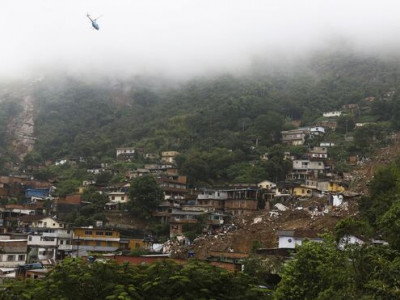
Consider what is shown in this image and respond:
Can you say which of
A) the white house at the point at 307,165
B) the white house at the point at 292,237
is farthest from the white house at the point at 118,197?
the white house at the point at 292,237

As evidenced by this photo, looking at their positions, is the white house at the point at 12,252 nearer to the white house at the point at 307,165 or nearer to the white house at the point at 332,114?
the white house at the point at 307,165

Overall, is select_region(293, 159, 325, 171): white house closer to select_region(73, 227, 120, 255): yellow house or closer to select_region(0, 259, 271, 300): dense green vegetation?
select_region(73, 227, 120, 255): yellow house

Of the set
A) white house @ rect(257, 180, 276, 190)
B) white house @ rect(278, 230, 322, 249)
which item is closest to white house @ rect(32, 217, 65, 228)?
white house @ rect(257, 180, 276, 190)

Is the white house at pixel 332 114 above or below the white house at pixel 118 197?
above

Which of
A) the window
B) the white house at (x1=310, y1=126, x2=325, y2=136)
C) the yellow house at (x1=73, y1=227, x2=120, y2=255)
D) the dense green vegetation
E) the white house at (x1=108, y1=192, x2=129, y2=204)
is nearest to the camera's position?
the dense green vegetation

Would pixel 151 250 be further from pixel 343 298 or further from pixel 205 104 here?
pixel 205 104

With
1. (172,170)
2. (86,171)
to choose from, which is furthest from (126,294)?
(86,171)

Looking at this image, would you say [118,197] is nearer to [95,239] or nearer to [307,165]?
[95,239]
